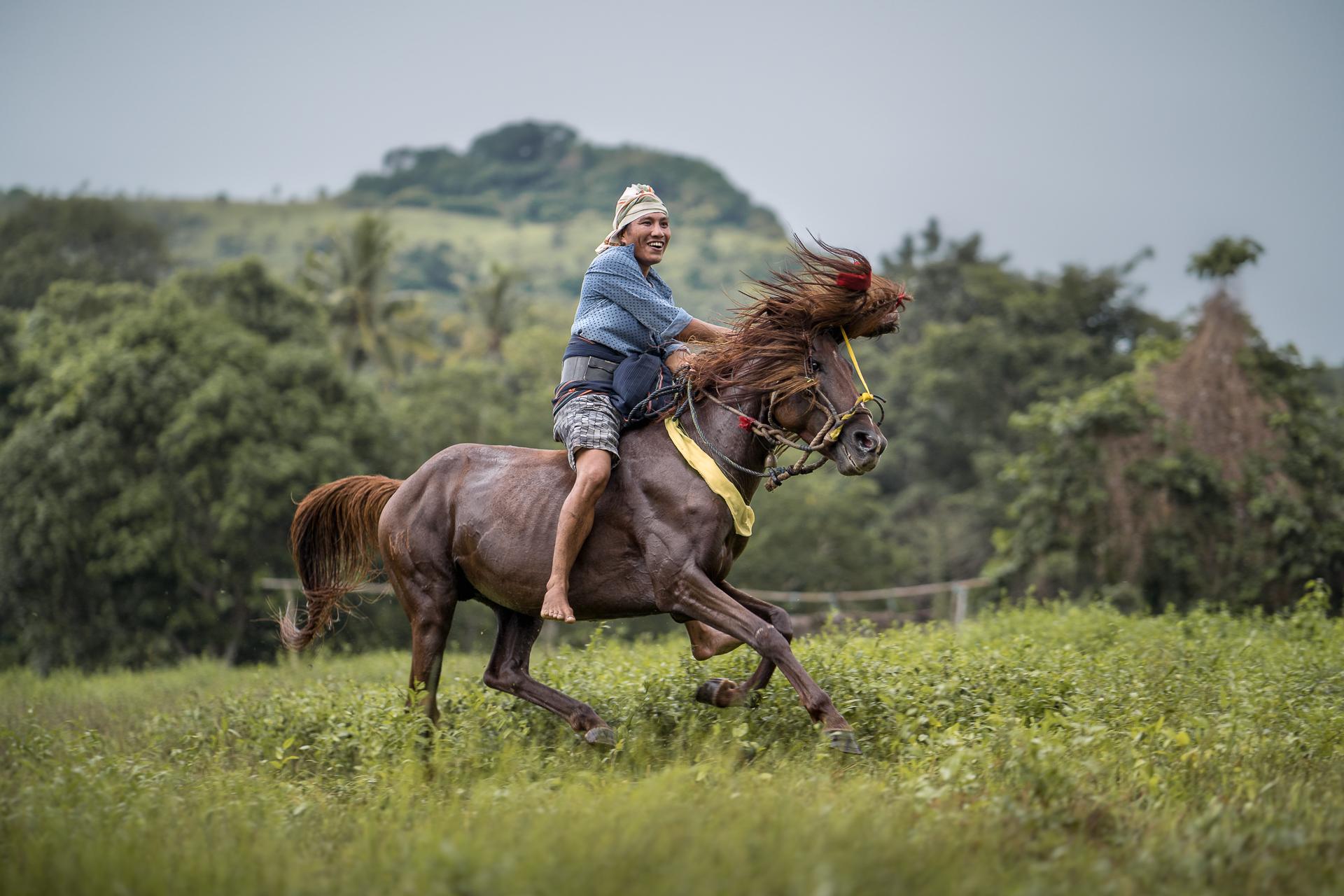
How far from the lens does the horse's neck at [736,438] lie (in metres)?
6.30

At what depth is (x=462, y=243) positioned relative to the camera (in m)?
134

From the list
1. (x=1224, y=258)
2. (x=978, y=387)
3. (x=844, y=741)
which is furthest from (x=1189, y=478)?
(x=978, y=387)

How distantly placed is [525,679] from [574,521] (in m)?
1.20

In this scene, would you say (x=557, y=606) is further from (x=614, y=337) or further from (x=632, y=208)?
(x=632, y=208)

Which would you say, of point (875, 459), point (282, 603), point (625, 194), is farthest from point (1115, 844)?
point (282, 603)

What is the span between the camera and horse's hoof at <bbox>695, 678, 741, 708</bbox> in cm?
646

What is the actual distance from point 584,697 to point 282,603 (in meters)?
20.5

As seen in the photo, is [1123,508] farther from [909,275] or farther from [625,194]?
[909,275]

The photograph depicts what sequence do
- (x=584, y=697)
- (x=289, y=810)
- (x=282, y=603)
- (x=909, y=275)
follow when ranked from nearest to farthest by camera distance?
1. (x=289, y=810)
2. (x=584, y=697)
3. (x=282, y=603)
4. (x=909, y=275)

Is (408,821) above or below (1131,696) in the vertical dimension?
below

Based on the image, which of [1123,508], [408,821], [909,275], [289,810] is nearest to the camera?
[408,821]

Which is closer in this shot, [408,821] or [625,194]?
[408,821]

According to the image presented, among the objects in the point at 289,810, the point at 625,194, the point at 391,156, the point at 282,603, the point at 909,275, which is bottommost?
the point at 282,603

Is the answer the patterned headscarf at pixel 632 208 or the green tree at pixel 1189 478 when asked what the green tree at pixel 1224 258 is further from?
the patterned headscarf at pixel 632 208
